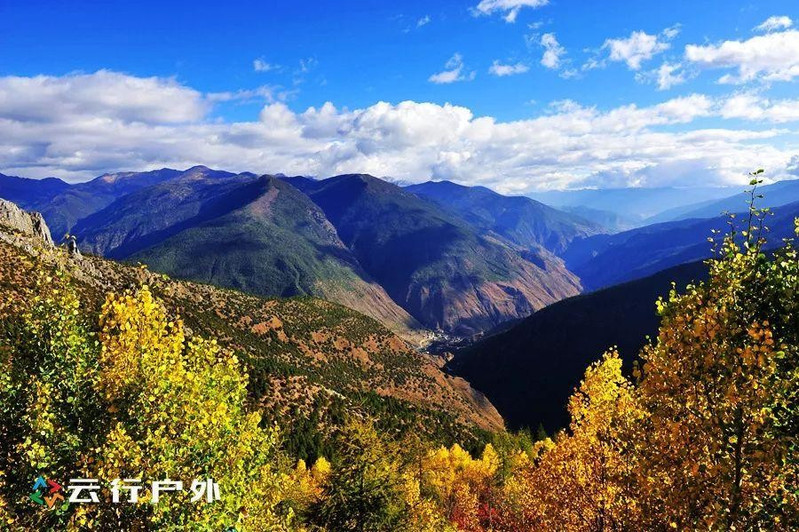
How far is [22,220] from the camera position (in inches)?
4456

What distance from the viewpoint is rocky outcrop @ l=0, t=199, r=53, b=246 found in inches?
4207

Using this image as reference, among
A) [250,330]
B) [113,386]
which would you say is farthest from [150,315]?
[250,330]

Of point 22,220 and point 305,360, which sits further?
point 305,360

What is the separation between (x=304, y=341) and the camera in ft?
530

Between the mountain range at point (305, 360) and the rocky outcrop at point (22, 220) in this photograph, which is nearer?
→ the mountain range at point (305, 360)

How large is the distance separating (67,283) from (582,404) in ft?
79.9

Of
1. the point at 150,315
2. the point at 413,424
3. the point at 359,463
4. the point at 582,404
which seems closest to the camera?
the point at 150,315

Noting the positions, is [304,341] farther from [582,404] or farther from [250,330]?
[582,404]

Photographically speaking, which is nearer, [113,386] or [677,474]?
[677,474]

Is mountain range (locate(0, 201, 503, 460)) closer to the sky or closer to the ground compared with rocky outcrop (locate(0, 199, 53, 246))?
closer to the ground

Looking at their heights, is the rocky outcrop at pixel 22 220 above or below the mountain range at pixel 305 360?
above

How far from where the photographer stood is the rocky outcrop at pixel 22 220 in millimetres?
106869

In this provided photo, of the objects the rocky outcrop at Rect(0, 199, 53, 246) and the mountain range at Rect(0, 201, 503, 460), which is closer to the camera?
the mountain range at Rect(0, 201, 503, 460)

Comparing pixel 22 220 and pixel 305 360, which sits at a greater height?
pixel 22 220
